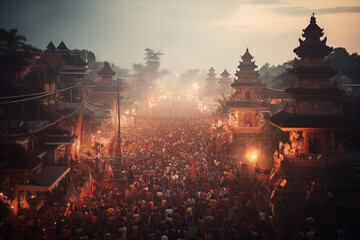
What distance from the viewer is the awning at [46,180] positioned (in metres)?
21.3

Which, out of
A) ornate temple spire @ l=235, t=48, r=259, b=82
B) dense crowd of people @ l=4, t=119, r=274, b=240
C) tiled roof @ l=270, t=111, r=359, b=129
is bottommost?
dense crowd of people @ l=4, t=119, r=274, b=240

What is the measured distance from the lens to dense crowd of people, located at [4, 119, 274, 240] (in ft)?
57.8

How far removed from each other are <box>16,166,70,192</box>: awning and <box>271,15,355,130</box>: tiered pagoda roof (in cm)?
Result: 1600

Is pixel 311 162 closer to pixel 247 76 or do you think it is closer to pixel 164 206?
pixel 164 206

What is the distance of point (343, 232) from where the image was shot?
1838 cm

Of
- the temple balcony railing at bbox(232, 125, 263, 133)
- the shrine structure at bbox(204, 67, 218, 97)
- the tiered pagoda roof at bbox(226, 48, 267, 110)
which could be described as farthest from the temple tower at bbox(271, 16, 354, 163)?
the shrine structure at bbox(204, 67, 218, 97)

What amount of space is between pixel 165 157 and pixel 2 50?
69.0 feet

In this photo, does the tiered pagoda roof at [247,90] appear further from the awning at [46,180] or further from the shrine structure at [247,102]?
the awning at [46,180]

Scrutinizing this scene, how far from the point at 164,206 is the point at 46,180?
23.9 ft

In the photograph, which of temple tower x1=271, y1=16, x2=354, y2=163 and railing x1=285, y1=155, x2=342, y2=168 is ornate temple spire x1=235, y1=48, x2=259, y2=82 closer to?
temple tower x1=271, y1=16, x2=354, y2=163

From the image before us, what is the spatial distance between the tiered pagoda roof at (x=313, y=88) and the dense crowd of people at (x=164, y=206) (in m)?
6.07

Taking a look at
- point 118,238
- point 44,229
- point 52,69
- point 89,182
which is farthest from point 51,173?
point 52,69

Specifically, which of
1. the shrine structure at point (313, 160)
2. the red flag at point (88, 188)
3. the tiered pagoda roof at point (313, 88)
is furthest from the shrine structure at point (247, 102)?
the red flag at point (88, 188)

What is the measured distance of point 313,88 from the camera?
2834cm
